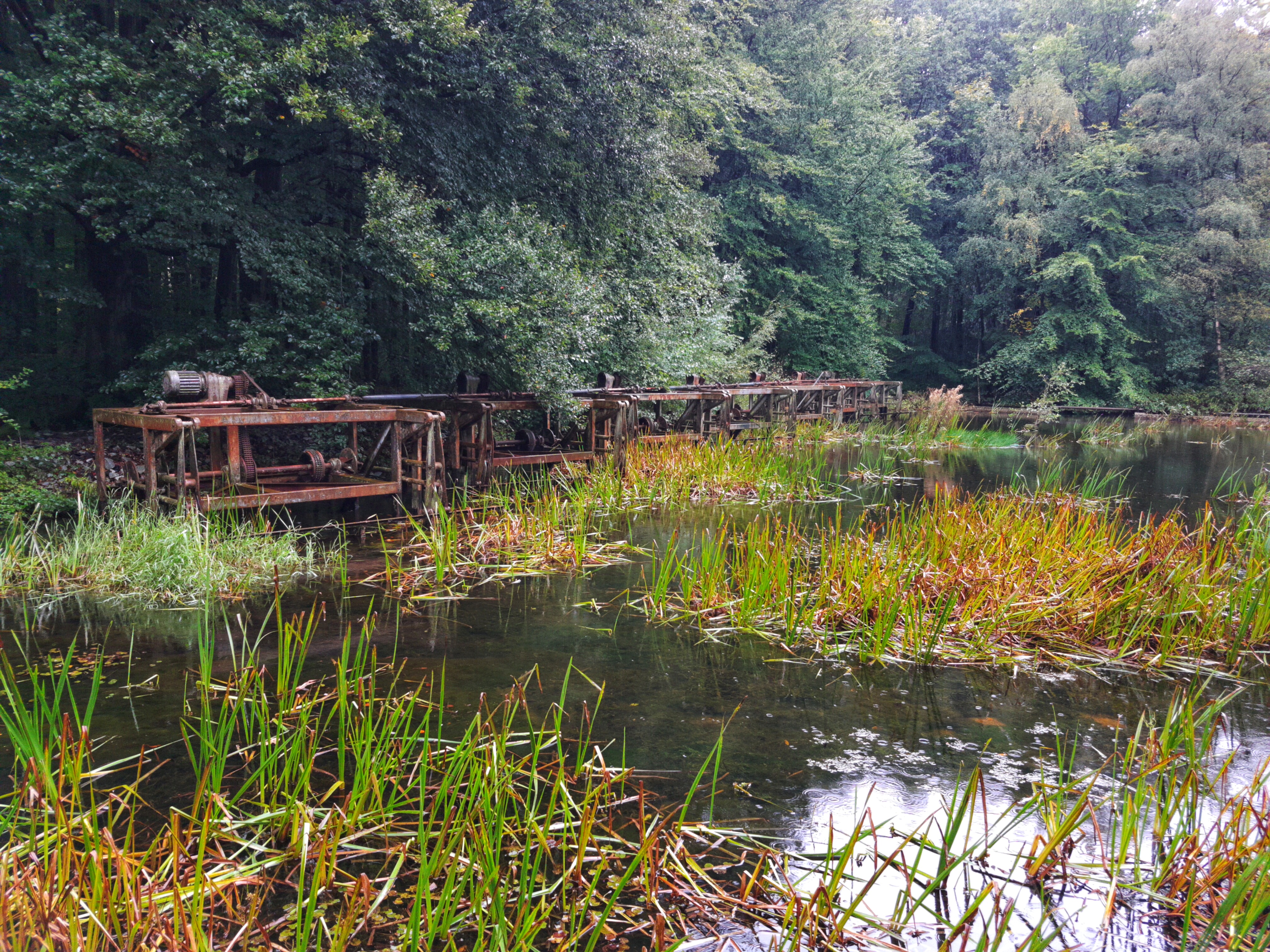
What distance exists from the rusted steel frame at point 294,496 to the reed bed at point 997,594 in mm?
3893

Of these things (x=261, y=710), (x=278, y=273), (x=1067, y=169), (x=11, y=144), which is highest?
(x=1067, y=169)

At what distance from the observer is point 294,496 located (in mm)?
8336

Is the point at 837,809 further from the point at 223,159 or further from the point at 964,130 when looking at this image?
the point at 964,130

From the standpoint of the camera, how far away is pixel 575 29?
12.5 meters

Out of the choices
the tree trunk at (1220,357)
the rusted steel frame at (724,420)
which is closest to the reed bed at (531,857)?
the rusted steel frame at (724,420)

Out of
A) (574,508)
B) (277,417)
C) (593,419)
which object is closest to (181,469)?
(277,417)

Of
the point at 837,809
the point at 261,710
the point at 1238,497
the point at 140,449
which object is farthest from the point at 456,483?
the point at 1238,497

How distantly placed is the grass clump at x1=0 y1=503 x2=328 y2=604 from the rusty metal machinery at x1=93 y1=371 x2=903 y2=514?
1.57 ft

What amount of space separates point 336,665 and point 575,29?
1118 centimetres

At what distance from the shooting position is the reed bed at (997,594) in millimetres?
5449

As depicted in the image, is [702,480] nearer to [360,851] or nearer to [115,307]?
[360,851]

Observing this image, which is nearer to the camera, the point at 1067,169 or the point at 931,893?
the point at 931,893

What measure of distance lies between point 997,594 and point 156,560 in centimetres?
680

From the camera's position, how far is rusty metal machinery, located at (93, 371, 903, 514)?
26.3 ft
